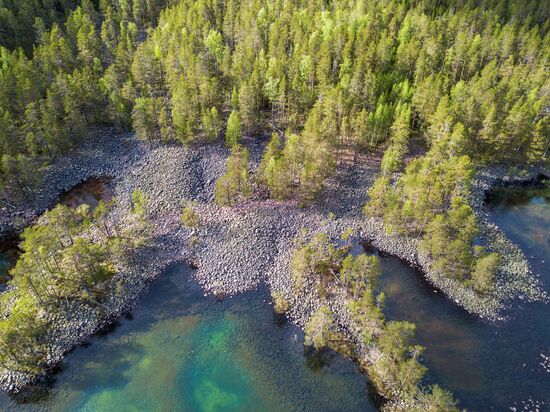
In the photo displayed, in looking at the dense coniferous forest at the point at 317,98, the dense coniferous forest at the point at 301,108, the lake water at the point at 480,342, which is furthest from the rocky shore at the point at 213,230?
the dense coniferous forest at the point at 317,98

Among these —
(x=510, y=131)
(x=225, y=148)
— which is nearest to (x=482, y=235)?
(x=510, y=131)

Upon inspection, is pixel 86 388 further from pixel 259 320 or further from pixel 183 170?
pixel 183 170

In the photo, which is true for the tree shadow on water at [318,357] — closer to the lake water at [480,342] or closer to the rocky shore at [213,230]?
the rocky shore at [213,230]

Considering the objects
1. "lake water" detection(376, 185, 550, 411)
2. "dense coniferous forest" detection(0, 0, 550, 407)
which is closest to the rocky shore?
"lake water" detection(376, 185, 550, 411)

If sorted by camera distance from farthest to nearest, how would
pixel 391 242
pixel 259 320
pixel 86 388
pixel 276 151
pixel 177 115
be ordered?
pixel 177 115 < pixel 276 151 < pixel 391 242 < pixel 259 320 < pixel 86 388

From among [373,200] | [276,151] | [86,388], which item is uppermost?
[276,151]

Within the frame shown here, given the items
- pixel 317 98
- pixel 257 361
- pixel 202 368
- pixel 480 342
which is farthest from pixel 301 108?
pixel 202 368

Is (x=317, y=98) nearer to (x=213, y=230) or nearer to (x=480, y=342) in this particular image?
(x=213, y=230)
